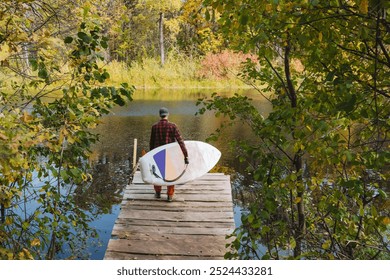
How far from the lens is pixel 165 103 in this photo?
65.1 ft

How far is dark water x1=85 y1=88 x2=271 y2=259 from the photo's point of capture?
8422mm

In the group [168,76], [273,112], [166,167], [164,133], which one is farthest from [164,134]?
[168,76]

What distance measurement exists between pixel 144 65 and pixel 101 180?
760 inches

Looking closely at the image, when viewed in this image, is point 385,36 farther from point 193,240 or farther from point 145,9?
point 145,9

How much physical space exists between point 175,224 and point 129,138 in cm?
770

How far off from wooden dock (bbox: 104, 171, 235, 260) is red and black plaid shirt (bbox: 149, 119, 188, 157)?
921 mm

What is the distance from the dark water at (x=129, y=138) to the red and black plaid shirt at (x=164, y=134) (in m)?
2.10

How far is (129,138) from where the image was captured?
13.1m

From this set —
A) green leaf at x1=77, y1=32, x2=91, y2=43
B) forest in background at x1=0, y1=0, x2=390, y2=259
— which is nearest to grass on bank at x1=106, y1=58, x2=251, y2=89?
forest in background at x1=0, y1=0, x2=390, y2=259

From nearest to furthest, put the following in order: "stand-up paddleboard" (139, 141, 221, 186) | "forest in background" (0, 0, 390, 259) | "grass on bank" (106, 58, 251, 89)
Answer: "forest in background" (0, 0, 390, 259), "stand-up paddleboard" (139, 141, 221, 186), "grass on bank" (106, 58, 251, 89)

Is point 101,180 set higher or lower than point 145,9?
lower

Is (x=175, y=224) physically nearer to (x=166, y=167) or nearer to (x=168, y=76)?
(x=166, y=167)

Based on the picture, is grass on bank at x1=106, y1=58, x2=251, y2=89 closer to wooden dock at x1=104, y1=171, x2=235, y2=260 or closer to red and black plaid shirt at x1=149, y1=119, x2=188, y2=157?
wooden dock at x1=104, y1=171, x2=235, y2=260
